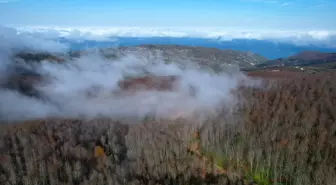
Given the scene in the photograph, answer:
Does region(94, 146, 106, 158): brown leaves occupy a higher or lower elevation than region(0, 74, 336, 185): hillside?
lower

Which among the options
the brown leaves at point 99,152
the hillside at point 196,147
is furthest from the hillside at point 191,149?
the hillside at point 196,147

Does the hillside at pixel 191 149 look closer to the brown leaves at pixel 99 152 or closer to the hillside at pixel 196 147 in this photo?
the brown leaves at pixel 99 152

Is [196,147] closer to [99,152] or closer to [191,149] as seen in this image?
[191,149]

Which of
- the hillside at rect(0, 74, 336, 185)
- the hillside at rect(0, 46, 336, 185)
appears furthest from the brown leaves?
the hillside at rect(0, 46, 336, 185)

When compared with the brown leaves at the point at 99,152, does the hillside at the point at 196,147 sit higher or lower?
higher

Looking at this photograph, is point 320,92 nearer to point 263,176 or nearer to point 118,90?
point 263,176

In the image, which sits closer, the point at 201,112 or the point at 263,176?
the point at 263,176

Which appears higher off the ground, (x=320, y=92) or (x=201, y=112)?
(x=320, y=92)

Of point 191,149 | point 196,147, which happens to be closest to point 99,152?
point 191,149

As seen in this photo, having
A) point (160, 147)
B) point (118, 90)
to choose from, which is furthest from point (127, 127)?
point (118, 90)

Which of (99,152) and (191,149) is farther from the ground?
(191,149)

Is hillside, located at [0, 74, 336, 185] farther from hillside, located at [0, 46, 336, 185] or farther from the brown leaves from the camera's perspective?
hillside, located at [0, 46, 336, 185]
